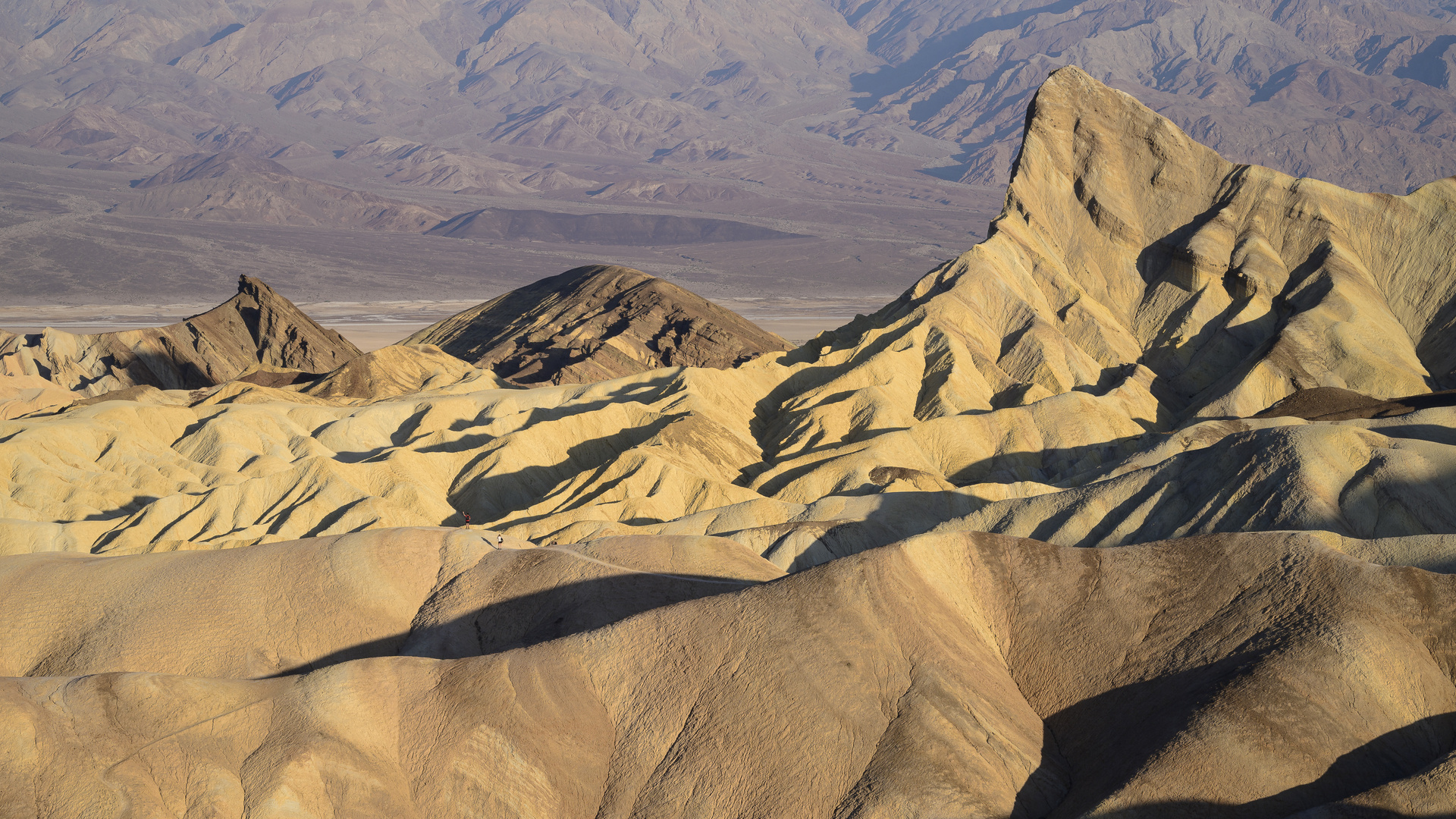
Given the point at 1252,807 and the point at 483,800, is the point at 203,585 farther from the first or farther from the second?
the point at 1252,807

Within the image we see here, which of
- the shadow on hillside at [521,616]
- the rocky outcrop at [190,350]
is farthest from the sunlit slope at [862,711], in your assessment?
the rocky outcrop at [190,350]

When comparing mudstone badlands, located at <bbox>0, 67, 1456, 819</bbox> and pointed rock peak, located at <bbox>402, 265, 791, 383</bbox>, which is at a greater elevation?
mudstone badlands, located at <bbox>0, 67, 1456, 819</bbox>

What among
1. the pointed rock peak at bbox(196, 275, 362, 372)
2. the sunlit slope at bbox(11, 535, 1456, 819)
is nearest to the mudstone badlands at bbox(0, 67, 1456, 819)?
the sunlit slope at bbox(11, 535, 1456, 819)

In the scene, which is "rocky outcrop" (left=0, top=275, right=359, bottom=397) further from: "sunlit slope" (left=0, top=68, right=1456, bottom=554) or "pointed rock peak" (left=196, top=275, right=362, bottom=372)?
"sunlit slope" (left=0, top=68, right=1456, bottom=554)

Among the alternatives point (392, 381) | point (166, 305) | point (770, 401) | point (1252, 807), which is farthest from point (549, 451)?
point (166, 305)

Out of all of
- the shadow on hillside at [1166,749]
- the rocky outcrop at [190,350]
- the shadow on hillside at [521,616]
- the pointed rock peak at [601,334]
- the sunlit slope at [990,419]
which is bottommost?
the pointed rock peak at [601,334]

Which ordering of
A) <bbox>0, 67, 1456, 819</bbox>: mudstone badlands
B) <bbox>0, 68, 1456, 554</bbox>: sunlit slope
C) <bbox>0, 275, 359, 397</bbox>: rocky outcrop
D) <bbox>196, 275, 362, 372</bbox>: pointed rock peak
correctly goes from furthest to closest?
<bbox>196, 275, 362, 372</bbox>: pointed rock peak < <bbox>0, 275, 359, 397</bbox>: rocky outcrop < <bbox>0, 68, 1456, 554</bbox>: sunlit slope < <bbox>0, 67, 1456, 819</bbox>: mudstone badlands

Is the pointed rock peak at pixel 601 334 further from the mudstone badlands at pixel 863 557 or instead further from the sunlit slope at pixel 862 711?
the sunlit slope at pixel 862 711
